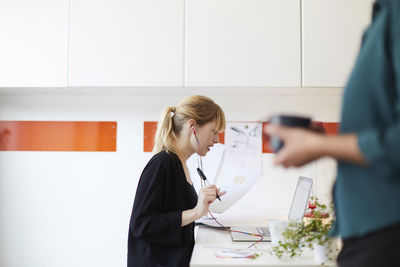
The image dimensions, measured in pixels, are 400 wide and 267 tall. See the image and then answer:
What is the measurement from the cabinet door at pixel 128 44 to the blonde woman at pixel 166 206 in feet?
1.42

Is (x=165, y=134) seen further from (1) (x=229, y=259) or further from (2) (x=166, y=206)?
(1) (x=229, y=259)

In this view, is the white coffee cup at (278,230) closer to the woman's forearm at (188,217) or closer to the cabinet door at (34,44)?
the woman's forearm at (188,217)

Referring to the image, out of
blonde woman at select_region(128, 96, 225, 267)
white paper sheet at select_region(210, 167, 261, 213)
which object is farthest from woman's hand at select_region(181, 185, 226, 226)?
white paper sheet at select_region(210, 167, 261, 213)

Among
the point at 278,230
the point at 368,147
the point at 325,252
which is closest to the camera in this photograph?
the point at 368,147

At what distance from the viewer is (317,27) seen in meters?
1.96

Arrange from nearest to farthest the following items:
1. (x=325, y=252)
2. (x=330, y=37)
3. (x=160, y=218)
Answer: (x=325, y=252) < (x=160, y=218) < (x=330, y=37)

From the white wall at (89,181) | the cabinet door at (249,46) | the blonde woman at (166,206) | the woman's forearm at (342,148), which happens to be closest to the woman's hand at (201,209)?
the blonde woman at (166,206)

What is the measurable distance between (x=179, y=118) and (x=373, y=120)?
3.50ft

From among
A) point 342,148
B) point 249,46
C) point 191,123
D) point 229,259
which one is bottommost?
point 229,259

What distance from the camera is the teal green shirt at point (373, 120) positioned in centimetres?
65

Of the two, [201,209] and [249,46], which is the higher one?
[249,46]

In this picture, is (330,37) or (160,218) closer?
(160,218)

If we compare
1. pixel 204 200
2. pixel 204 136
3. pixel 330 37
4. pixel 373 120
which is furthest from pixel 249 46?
pixel 373 120

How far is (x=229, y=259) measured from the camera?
1.20m
